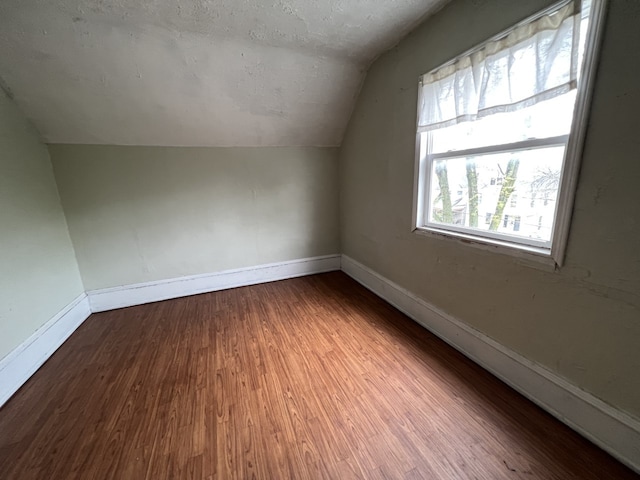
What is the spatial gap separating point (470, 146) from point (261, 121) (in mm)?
2041

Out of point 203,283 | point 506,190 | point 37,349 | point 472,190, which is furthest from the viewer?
point 203,283

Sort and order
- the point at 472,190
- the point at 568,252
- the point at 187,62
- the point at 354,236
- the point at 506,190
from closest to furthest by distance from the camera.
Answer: the point at 568,252, the point at 506,190, the point at 472,190, the point at 187,62, the point at 354,236

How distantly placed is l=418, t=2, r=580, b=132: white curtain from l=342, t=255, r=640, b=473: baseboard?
1.41 m

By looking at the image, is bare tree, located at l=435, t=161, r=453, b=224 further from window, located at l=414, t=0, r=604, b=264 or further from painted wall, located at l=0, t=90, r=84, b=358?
painted wall, located at l=0, t=90, r=84, b=358

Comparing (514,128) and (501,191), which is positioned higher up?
(514,128)

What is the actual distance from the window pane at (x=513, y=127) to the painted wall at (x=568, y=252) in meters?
0.15

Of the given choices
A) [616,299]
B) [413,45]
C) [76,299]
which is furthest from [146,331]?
[413,45]

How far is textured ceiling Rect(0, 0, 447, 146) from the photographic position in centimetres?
165

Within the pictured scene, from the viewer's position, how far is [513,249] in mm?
1442

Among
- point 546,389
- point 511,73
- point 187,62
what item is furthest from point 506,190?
point 187,62

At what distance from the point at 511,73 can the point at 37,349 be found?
3.62 meters

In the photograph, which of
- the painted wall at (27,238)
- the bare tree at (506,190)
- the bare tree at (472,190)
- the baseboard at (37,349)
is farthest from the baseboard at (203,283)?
the bare tree at (506,190)

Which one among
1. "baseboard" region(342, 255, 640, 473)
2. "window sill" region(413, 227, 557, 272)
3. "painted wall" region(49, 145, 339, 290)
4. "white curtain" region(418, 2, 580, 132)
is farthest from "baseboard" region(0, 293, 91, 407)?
"white curtain" region(418, 2, 580, 132)

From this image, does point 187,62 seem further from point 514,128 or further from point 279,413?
point 279,413
